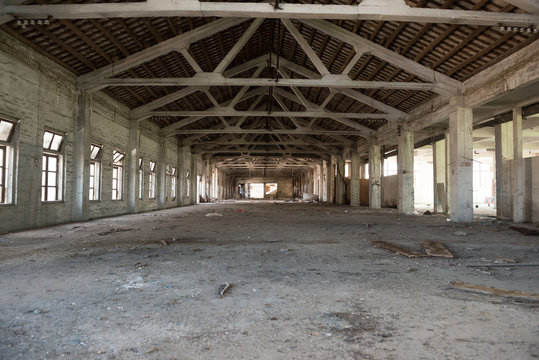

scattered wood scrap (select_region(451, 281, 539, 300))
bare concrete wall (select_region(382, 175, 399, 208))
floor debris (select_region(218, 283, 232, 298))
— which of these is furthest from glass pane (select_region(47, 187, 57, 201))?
bare concrete wall (select_region(382, 175, 399, 208))

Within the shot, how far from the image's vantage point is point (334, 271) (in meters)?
4.28

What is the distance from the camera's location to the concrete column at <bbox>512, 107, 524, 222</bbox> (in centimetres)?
1089

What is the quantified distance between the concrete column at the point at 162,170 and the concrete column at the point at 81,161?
291 inches

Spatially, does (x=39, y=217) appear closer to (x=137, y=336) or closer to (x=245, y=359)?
(x=137, y=336)

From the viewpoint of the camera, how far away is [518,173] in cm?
1093

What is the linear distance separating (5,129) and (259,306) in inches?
337

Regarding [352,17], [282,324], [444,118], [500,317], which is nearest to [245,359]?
[282,324]

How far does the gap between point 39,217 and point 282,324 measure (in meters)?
9.26

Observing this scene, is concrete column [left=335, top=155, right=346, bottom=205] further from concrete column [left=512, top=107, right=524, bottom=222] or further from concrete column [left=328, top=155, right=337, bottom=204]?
concrete column [left=512, top=107, right=524, bottom=222]

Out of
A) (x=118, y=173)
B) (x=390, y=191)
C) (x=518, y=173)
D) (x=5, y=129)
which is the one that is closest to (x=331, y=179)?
(x=390, y=191)

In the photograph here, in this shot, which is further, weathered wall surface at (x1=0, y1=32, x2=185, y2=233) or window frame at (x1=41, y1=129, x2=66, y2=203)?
window frame at (x1=41, y1=129, x2=66, y2=203)

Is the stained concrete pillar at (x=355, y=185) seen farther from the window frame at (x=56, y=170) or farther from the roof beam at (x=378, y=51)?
the window frame at (x=56, y=170)

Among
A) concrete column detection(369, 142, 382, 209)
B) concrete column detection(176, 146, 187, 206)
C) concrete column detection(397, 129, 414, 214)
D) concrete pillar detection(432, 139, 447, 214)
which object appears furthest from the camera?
concrete column detection(176, 146, 187, 206)

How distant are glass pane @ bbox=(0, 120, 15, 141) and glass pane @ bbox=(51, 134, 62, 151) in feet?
5.44
